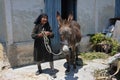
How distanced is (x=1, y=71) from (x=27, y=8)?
7.24 ft

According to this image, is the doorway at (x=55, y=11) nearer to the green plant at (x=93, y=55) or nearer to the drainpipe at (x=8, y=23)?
the green plant at (x=93, y=55)

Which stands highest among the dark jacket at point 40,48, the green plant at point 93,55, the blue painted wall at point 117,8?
the blue painted wall at point 117,8

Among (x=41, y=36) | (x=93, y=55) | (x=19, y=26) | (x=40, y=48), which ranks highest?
(x=19, y=26)

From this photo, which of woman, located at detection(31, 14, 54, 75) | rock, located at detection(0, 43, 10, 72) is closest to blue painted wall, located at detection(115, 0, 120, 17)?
woman, located at detection(31, 14, 54, 75)

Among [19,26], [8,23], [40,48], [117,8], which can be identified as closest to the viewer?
[40,48]

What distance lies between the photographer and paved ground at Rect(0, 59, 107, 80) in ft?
22.8

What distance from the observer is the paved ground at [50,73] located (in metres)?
6.94

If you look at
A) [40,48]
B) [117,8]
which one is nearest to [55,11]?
[40,48]

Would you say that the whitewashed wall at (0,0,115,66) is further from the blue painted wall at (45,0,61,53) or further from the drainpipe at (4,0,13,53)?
the blue painted wall at (45,0,61,53)

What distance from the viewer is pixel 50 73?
7184mm

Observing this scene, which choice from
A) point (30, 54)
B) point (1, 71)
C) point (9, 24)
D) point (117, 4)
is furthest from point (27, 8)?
point (117, 4)

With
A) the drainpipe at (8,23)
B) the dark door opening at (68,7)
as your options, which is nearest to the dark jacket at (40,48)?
the drainpipe at (8,23)

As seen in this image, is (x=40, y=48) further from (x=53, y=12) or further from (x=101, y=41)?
(x=101, y=41)

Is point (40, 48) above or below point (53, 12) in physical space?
below
